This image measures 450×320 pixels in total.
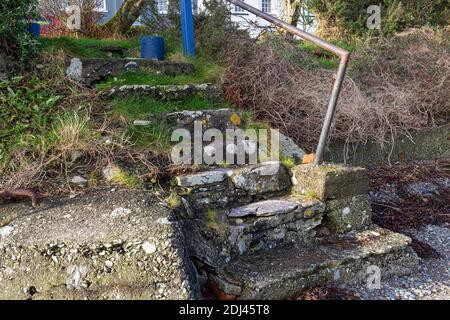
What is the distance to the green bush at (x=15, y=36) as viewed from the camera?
9.54ft

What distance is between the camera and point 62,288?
1.84 meters

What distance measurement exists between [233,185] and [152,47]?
2017 mm

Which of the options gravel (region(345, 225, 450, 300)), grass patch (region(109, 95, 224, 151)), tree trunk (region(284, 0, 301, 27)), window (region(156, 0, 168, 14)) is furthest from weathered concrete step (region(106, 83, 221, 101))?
tree trunk (region(284, 0, 301, 27))

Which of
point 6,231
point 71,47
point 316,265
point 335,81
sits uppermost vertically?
point 71,47

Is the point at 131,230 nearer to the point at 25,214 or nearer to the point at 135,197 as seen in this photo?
the point at 135,197

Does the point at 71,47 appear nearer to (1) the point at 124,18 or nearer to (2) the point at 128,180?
(2) the point at 128,180

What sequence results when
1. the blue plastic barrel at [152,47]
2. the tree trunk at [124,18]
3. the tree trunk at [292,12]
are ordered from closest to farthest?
the blue plastic barrel at [152,47] → the tree trunk at [124,18] → the tree trunk at [292,12]

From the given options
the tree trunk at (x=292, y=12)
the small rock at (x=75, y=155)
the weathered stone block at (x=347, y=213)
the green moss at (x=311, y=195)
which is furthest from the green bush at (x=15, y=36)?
the tree trunk at (x=292, y=12)

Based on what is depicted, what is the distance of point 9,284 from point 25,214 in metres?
0.37

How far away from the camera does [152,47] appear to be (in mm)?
3961

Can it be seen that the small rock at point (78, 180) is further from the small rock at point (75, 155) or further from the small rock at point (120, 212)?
the small rock at point (120, 212)

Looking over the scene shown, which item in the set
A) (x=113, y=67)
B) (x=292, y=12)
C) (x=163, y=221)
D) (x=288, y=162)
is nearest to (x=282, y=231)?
(x=288, y=162)

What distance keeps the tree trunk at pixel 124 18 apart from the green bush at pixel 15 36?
2.28 m

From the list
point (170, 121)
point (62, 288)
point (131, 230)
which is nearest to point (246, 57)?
point (170, 121)
